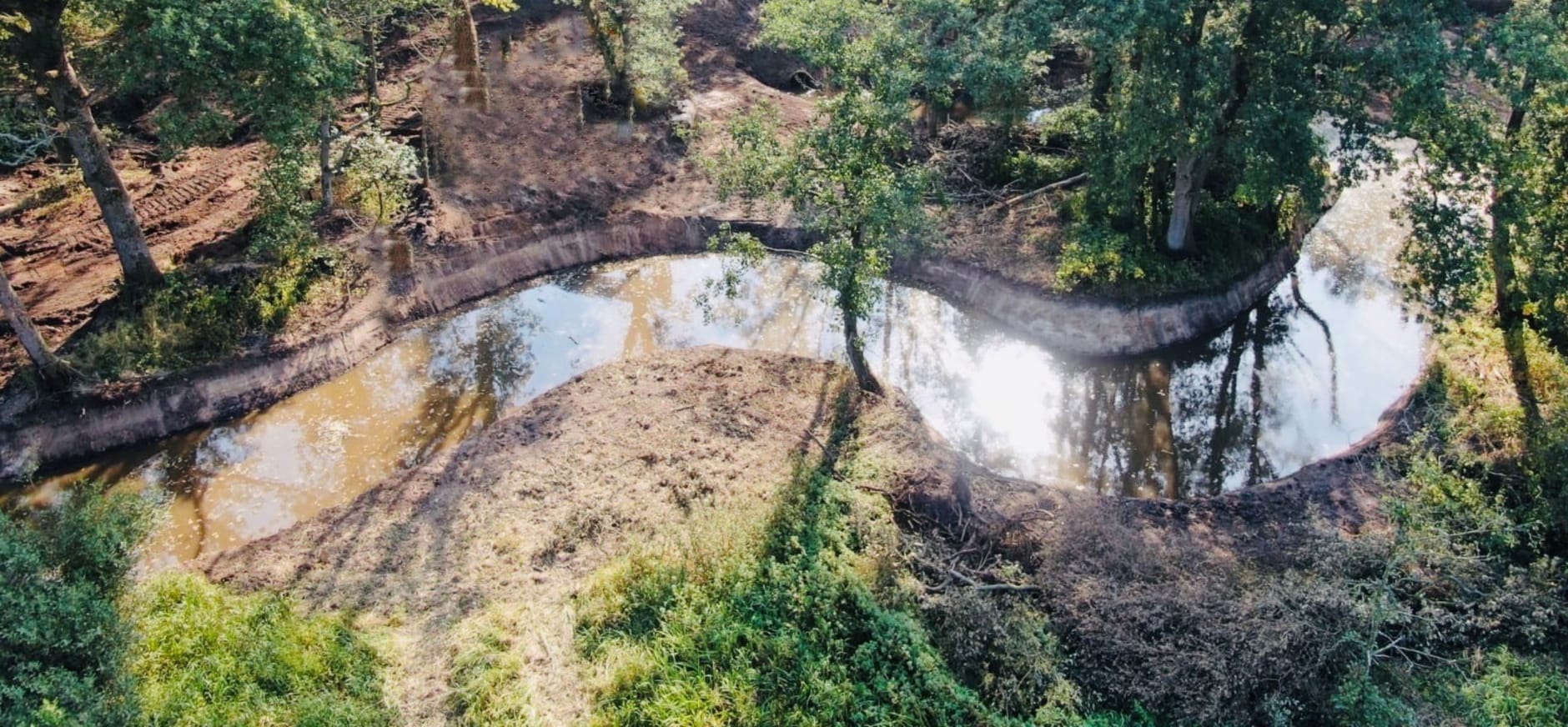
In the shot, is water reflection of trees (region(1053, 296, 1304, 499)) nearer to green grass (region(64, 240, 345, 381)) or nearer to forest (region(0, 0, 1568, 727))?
forest (region(0, 0, 1568, 727))

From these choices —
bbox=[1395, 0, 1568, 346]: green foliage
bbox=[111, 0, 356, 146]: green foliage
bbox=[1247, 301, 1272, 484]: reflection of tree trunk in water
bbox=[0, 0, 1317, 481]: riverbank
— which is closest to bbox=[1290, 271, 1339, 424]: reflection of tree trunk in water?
bbox=[0, 0, 1317, 481]: riverbank

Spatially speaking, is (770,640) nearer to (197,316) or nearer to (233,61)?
(233,61)

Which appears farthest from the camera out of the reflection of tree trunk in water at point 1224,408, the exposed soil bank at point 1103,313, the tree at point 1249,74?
the exposed soil bank at point 1103,313

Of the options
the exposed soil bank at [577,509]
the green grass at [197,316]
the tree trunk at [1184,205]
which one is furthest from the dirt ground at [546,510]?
the tree trunk at [1184,205]

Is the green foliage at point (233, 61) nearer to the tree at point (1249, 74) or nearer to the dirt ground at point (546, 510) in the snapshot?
the dirt ground at point (546, 510)

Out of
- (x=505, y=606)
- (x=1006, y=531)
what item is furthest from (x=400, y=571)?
(x=1006, y=531)

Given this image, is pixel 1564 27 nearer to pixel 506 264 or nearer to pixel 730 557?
pixel 730 557
